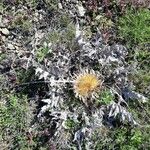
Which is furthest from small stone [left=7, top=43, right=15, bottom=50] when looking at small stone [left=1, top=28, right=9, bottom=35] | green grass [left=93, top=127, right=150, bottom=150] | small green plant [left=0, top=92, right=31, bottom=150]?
green grass [left=93, top=127, right=150, bottom=150]

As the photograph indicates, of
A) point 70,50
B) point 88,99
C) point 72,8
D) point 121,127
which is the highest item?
point 72,8

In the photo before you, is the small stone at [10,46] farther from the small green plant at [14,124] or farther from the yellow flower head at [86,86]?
the yellow flower head at [86,86]

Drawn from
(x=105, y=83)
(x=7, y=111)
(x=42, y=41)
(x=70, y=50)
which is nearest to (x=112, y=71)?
(x=105, y=83)

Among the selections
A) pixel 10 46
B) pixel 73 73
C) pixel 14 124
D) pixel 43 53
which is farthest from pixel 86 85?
pixel 10 46

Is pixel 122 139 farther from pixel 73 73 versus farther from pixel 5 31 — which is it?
pixel 5 31

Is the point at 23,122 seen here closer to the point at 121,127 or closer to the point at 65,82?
the point at 65,82

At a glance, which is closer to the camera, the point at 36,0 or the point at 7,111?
the point at 7,111
